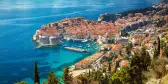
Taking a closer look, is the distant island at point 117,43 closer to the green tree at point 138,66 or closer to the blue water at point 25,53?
the green tree at point 138,66

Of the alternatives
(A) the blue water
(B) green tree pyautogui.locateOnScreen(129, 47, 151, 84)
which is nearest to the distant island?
(B) green tree pyautogui.locateOnScreen(129, 47, 151, 84)

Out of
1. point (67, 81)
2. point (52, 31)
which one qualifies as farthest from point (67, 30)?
point (67, 81)

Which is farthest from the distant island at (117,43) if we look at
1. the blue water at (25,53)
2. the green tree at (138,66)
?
the blue water at (25,53)

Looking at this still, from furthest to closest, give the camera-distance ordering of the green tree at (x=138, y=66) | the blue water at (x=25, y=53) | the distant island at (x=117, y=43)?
the blue water at (x=25, y=53)
the distant island at (x=117, y=43)
the green tree at (x=138, y=66)

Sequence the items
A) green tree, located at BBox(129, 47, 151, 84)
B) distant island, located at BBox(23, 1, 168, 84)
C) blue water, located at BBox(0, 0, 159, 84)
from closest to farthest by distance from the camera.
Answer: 1. green tree, located at BBox(129, 47, 151, 84)
2. distant island, located at BBox(23, 1, 168, 84)
3. blue water, located at BBox(0, 0, 159, 84)

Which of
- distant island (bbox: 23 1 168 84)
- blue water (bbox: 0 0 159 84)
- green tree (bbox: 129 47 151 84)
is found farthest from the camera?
blue water (bbox: 0 0 159 84)

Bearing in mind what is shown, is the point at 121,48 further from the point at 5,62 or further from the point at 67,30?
the point at 67,30

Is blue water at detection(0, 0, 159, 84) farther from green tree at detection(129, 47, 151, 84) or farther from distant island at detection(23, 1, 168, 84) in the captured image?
green tree at detection(129, 47, 151, 84)

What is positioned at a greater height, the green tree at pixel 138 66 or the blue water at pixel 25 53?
the green tree at pixel 138 66

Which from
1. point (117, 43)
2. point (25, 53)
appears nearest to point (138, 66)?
point (117, 43)
